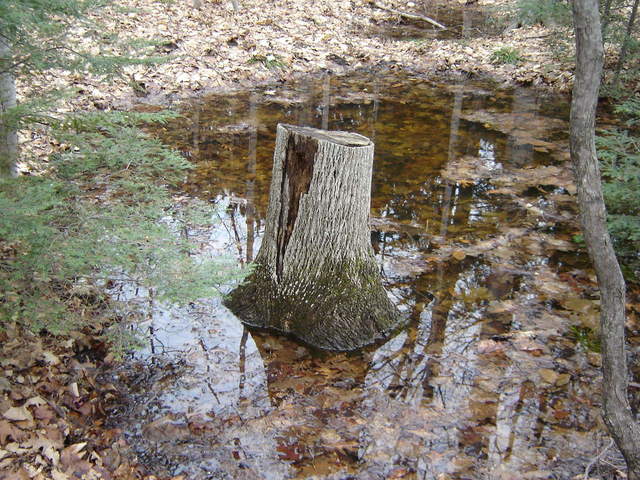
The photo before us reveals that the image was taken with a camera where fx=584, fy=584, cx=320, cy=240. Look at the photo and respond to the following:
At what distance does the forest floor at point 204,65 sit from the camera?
362 centimetres

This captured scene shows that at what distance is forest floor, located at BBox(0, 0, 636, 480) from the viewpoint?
362 centimetres

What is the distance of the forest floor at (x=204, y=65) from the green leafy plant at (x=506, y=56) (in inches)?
2.1

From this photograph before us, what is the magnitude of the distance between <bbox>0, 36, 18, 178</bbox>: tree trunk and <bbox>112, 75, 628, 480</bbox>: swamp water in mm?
1718

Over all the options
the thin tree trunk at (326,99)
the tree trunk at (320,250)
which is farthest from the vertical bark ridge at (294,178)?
the thin tree trunk at (326,99)

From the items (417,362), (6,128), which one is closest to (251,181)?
(6,128)

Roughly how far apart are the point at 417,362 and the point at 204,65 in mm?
9250

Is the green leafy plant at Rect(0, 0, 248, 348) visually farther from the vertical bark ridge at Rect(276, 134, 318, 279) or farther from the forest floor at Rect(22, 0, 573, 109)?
the forest floor at Rect(22, 0, 573, 109)

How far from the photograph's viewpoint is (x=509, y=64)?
13.4m

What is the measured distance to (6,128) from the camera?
4191mm

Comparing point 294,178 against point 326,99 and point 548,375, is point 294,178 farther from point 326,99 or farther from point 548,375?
point 326,99

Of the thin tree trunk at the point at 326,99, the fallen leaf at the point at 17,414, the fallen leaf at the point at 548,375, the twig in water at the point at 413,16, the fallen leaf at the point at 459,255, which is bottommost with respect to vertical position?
the fallen leaf at the point at 17,414

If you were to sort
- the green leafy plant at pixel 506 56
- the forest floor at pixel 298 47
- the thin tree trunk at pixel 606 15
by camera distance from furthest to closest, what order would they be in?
the green leafy plant at pixel 506 56, the forest floor at pixel 298 47, the thin tree trunk at pixel 606 15

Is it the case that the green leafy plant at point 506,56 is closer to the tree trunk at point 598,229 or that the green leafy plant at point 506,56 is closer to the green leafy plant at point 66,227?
the green leafy plant at point 66,227

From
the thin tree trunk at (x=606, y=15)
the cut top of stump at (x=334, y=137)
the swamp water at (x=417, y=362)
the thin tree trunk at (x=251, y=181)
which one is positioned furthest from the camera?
the thin tree trunk at (x=606, y=15)
